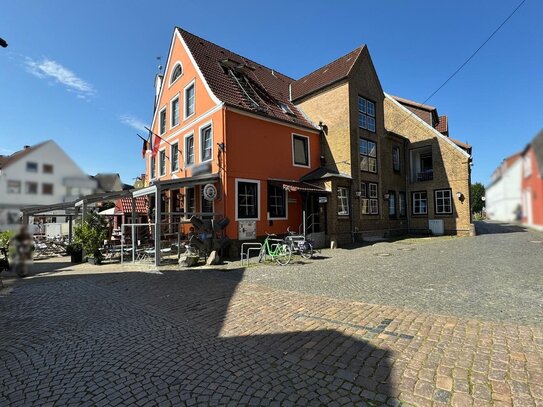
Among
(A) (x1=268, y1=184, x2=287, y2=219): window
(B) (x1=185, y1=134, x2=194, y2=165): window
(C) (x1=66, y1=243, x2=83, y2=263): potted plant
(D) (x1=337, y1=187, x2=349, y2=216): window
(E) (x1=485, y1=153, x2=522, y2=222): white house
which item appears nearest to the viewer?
(E) (x1=485, y1=153, x2=522, y2=222): white house

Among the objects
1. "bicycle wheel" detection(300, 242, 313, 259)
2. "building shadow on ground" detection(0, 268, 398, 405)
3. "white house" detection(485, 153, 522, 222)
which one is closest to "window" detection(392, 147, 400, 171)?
"bicycle wheel" detection(300, 242, 313, 259)

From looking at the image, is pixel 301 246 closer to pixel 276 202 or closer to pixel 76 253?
pixel 276 202

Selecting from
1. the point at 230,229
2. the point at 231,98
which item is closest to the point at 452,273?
the point at 230,229

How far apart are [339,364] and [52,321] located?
560cm

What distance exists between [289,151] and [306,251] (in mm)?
7423

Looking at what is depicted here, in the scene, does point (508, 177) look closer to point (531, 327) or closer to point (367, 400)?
point (367, 400)

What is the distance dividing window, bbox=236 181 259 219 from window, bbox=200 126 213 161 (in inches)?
107

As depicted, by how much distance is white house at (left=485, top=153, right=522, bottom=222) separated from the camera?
2.11ft

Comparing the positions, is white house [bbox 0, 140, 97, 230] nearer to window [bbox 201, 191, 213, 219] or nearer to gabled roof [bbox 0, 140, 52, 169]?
gabled roof [bbox 0, 140, 52, 169]

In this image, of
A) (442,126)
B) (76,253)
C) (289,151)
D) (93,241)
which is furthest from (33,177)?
(442,126)

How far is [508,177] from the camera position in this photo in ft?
2.23

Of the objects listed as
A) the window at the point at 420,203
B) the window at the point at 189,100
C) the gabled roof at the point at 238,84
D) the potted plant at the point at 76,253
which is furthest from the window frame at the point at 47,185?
the window at the point at 420,203

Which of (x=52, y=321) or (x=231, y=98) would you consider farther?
(x=231, y=98)

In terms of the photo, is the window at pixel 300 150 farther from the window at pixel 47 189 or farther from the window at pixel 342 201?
the window at pixel 47 189
